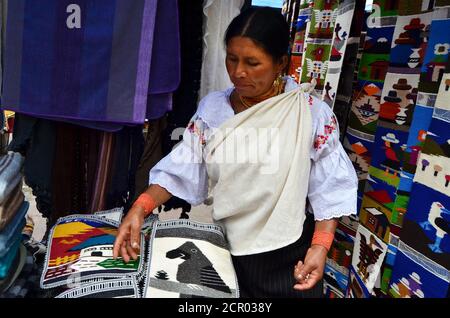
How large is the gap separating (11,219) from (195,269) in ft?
1.33

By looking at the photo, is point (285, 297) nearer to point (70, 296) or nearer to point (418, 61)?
point (70, 296)

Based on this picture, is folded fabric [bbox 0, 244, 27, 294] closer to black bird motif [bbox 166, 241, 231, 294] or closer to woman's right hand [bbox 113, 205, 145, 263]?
woman's right hand [bbox 113, 205, 145, 263]

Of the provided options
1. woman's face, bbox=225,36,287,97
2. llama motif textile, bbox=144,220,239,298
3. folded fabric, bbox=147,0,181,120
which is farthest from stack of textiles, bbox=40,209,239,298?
folded fabric, bbox=147,0,181,120

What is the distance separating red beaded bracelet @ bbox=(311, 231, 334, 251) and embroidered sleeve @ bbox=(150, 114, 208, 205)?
0.35m

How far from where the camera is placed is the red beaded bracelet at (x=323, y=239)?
911mm

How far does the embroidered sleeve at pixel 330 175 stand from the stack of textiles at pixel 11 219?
27.8 inches

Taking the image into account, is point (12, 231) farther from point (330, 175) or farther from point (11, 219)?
point (330, 175)

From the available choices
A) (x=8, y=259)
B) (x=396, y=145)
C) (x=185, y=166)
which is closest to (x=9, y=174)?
(x=8, y=259)

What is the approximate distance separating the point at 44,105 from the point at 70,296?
67cm

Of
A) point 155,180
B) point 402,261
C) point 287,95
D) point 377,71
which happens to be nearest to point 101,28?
point 155,180

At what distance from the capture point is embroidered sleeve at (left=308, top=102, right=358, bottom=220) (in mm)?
941

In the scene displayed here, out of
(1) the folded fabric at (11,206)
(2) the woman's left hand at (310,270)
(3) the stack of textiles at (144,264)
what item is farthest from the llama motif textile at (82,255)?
(2) the woman's left hand at (310,270)

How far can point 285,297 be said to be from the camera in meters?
0.94

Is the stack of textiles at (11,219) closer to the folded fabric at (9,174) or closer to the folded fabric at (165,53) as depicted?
the folded fabric at (9,174)
